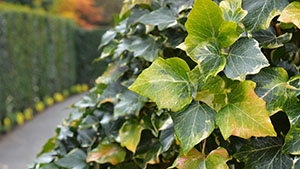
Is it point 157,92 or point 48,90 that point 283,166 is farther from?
point 48,90

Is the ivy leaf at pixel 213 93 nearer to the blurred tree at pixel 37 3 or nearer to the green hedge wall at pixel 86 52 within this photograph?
the green hedge wall at pixel 86 52

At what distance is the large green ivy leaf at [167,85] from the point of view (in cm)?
57

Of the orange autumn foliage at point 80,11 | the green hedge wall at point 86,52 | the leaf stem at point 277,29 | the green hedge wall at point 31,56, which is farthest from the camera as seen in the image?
the orange autumn foliage at point 80,11

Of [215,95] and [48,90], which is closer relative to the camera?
[215,95]

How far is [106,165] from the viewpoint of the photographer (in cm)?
97

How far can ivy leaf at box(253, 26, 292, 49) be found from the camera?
633 millimetres

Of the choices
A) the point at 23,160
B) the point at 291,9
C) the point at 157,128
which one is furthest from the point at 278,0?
the point at 23,160

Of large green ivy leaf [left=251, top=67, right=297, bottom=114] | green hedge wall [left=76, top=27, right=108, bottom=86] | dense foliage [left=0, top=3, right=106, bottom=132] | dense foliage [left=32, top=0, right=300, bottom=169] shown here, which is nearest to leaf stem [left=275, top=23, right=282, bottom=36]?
dense foliage [left=32, top=0, right=300, bottom=169]

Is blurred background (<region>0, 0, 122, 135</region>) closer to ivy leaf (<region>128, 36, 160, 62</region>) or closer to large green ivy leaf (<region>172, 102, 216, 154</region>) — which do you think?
ivy leaf (<region>128, 36, 160, 62</region>)

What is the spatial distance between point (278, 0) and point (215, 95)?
231 mm

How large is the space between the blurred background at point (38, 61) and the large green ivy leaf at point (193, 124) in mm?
3593

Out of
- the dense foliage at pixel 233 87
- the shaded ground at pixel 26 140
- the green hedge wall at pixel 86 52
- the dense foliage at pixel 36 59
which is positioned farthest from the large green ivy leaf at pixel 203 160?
the green hedge wall at pixel 86 52

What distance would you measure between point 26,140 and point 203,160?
19.7 feet

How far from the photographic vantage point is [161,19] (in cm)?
80
